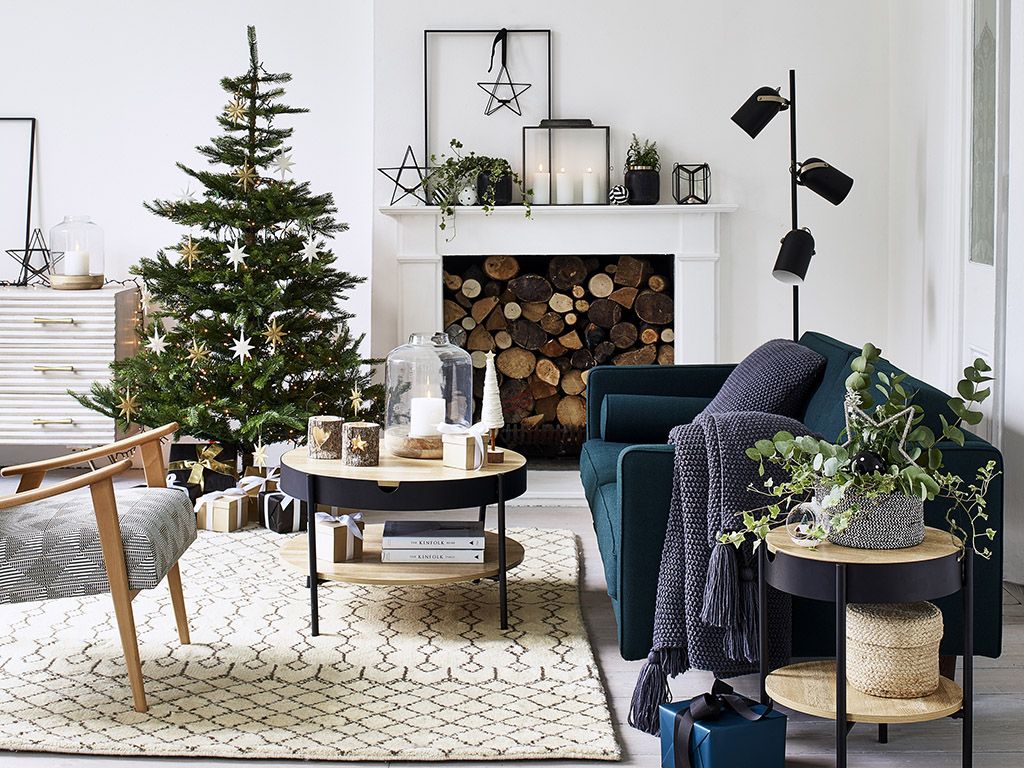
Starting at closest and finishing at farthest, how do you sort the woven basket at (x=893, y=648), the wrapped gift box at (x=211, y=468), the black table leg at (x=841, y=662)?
the black table leg at (x=841, y=662), the woven basket at (x=893, y=648), the wrapped gift box at (x=211, y=468)

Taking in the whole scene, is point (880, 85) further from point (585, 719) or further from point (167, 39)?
point (585, 719)

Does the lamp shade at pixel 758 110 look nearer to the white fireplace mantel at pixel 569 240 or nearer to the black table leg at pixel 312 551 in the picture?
the white fireplace mantel at pixel 569 240

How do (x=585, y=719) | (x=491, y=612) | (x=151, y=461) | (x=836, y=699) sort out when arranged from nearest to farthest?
(x=836, y=699), (x=585, y=719), (x=151, y=461), (x=491, y=612)

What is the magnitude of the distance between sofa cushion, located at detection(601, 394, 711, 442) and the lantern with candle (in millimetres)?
1544

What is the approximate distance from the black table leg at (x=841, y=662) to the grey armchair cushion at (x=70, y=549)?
160cm

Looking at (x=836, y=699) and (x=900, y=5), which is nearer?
(x=836, y=699)

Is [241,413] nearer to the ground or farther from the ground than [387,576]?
farther from the ground

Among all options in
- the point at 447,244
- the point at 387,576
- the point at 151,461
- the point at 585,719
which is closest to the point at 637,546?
the point at 585,719

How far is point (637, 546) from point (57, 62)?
432 centimetres

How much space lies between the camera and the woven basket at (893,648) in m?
2.48

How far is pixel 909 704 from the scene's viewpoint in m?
2.48

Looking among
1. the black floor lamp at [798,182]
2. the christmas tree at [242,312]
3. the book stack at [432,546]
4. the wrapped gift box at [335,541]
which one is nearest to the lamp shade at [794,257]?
the black floor lamp at [798,182]

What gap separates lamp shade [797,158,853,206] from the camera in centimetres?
475

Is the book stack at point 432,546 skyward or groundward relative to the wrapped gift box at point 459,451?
groundward
